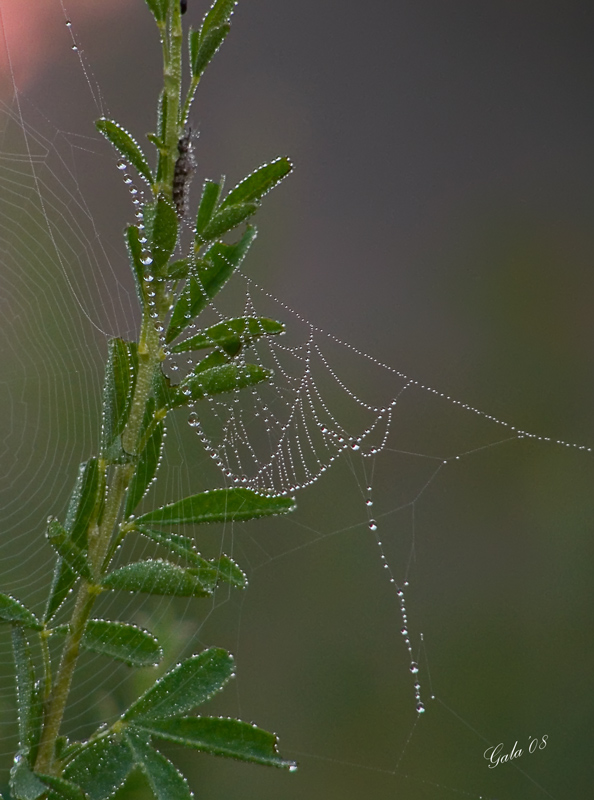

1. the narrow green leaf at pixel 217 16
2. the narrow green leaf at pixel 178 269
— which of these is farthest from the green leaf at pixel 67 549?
the narrow green leaf at pixel 217 16

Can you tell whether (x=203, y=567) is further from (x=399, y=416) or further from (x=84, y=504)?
(x=399, y=416)

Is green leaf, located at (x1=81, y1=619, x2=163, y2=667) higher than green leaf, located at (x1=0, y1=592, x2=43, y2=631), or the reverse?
green leaf, located at (x1=0, y1=592, x2=43, y2=631)

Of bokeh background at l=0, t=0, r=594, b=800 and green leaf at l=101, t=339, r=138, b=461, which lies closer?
green leaf at l=101, t=339, r=138, b=461

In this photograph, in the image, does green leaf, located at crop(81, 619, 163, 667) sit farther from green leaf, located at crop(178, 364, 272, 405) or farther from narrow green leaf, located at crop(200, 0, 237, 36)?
narrow green leaf, located at crop(200, 0, 237, 36)

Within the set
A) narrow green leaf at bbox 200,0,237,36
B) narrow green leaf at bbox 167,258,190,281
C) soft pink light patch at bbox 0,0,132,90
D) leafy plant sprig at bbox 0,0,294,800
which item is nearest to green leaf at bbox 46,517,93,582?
leafy plant sprig at bbox 0,0,294,800

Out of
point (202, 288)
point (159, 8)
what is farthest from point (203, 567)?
point (159, 8)
